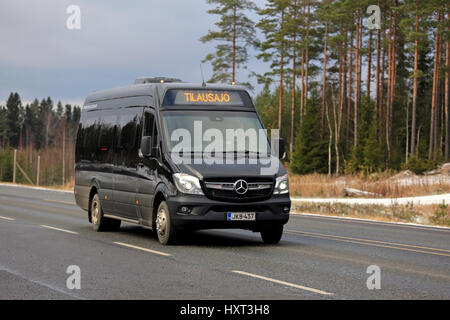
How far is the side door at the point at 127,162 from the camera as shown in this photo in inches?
587

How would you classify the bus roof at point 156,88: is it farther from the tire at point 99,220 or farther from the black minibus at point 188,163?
the tire at point 99,220

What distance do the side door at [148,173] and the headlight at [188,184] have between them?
835mm

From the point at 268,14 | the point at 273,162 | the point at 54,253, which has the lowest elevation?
the point at 54,253

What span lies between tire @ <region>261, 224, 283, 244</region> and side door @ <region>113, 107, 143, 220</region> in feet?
8.06

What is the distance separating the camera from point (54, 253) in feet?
40.4

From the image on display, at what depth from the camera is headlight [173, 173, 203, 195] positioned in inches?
511

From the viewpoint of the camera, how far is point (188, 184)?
42.6 feet

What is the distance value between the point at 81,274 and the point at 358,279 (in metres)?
3.45

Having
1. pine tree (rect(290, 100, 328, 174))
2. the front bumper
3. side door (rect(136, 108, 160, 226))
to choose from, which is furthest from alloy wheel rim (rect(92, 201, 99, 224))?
pine tree (rect(290, 100, 328, 174))

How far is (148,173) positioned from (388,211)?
44.6 ft

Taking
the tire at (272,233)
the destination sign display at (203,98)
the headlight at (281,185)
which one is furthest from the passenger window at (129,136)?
the headlight at (281,185)
